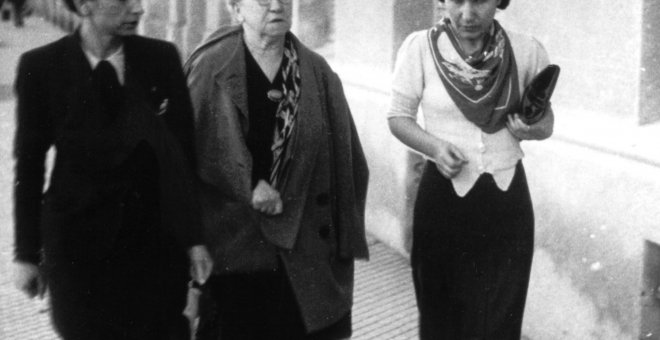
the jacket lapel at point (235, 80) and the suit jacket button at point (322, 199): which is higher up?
the jacket lapel at point (235, 80)

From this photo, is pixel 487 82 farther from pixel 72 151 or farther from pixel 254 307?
pixel 72 151

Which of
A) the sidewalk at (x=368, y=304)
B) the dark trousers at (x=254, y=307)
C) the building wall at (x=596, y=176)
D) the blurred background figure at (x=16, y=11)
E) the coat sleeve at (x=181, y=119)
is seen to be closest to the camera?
the coat sleeve at (x=181, y=119)

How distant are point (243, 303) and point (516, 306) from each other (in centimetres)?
103

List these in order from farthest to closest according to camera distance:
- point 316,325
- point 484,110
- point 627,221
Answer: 1. point 627,221
2. point 316,325
3. point 484,110

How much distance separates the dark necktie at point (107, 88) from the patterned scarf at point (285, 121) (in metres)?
0.77

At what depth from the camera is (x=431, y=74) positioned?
4.08 m

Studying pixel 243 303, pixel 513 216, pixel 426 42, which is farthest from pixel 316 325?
pixel 426 42

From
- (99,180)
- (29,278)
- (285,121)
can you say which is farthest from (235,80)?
(29,278)

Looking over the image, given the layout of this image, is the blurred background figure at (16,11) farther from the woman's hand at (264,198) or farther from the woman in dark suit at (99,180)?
the woman in dark suit at (99,180)

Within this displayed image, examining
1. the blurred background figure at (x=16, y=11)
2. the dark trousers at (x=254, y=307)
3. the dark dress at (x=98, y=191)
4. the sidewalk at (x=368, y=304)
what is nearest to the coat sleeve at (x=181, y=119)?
the dark dress at (x=98, y=191)

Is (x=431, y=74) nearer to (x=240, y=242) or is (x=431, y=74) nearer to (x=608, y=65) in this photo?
(x=240, y=242)

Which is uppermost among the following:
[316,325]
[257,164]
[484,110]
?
[484,110]

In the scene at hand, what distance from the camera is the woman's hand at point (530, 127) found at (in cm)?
394

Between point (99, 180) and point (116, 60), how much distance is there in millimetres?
390
